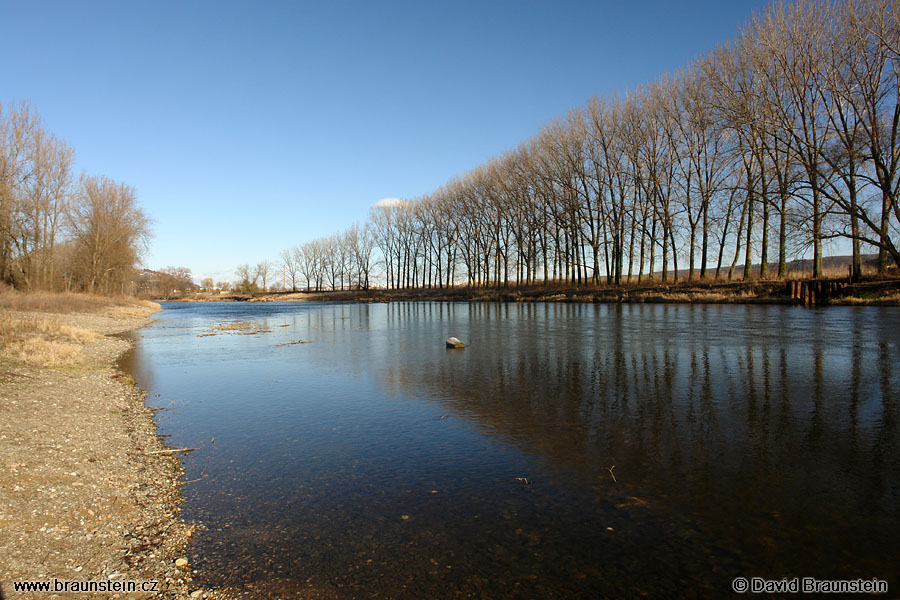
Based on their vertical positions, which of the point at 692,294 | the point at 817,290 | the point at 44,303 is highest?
the point at 44,303

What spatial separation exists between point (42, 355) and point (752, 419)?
15.5 metres

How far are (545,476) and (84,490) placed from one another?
506cm

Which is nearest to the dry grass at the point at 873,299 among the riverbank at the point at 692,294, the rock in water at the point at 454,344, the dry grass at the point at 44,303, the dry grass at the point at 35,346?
the riverbank at the point at 692,294

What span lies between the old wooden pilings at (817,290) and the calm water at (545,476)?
20933 millimetres

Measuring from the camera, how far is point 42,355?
12.1m

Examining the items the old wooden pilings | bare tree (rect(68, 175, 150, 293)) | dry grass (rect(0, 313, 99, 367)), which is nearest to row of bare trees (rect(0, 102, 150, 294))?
bare tree (rect(68, 175, 150, 293))

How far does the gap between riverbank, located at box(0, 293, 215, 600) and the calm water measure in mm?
332

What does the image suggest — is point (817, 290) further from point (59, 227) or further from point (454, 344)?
point (59, 227)

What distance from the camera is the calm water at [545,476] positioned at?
13.0ft

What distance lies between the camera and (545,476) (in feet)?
19.1

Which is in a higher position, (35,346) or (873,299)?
(873,299)

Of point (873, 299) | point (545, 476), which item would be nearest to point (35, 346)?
point (545, 476)

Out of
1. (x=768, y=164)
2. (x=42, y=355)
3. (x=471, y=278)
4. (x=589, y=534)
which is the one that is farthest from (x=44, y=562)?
(x=471, y=278)

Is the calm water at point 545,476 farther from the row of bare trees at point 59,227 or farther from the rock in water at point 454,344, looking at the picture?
the row of bare trees at point 59,227
